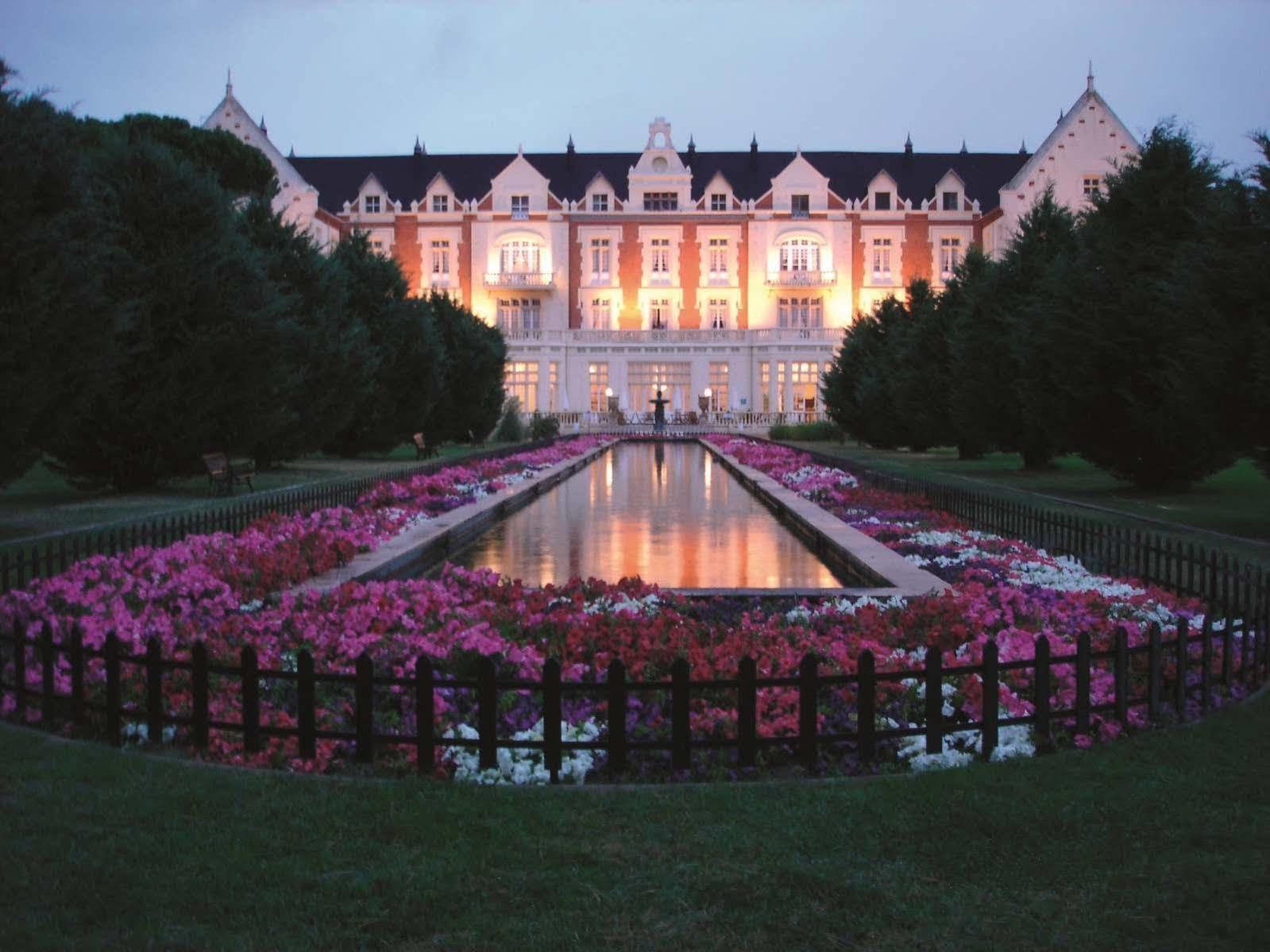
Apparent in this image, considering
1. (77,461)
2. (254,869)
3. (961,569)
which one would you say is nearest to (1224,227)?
(961,569)

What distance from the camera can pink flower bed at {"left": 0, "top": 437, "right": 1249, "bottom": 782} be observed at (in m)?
6.76

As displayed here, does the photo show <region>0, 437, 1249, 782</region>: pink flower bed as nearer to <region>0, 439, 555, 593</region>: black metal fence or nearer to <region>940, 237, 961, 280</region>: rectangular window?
<region>0, 439, 555, 593</region>: black metal fence

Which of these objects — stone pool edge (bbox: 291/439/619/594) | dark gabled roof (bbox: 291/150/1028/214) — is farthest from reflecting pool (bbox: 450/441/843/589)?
dark gabled roof (bbox: 291/150/1028/214)

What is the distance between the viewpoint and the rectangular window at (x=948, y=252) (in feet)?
238

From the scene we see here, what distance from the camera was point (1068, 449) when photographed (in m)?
26.1

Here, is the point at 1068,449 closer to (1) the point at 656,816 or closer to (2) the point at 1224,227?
(2) the point at 1224,227

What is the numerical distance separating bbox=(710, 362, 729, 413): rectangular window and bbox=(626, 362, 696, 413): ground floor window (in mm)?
1331

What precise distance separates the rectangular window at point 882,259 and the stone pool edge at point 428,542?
167ft

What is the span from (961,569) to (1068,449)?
15.2 meters

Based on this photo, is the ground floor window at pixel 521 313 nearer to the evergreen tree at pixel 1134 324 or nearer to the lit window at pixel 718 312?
the lit window at pixel 718 312

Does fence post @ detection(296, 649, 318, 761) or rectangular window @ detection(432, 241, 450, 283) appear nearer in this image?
fence post @ detection(296, 649, 318, 761)

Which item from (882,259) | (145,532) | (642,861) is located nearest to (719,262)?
(882,259)

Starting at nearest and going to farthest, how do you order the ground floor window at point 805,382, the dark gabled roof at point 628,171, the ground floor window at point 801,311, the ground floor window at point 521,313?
the ground floor window at point 805,382, the ground floor window at point 801,311, the ground floor window at point 521,313, the dark gabled roof at point 628,171

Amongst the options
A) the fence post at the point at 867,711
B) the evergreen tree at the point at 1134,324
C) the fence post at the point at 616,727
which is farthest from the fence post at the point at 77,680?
the evergreen tree at the point at 1134,324
